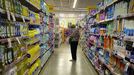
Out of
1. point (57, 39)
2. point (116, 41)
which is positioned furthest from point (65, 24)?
point (116, 41)

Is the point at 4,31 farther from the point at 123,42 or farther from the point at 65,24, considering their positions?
the point at 65,24

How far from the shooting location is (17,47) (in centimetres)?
306

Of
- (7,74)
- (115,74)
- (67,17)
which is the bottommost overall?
(115,74)

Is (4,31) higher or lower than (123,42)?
higher

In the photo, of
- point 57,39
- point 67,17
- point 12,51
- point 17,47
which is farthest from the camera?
point 67,17

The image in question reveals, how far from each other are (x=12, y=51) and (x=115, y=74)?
2072mm

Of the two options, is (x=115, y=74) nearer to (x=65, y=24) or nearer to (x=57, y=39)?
(x=57, y=39)

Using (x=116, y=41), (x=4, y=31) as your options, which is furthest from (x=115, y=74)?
(x=4, y=31)

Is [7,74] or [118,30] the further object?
[118,30]

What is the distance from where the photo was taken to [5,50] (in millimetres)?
2473

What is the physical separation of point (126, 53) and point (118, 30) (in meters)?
0.72

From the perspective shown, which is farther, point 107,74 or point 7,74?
point 107,74

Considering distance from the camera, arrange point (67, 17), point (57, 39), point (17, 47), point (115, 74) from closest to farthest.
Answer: point (17, 47)
point (115, 74)
point (57, 39)
point (67, 17)

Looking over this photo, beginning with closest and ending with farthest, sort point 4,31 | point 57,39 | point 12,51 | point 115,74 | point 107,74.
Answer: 1. point 4,31
2. point 12,51
3. point 115,74
4. point 107,74
5. point 57,39
